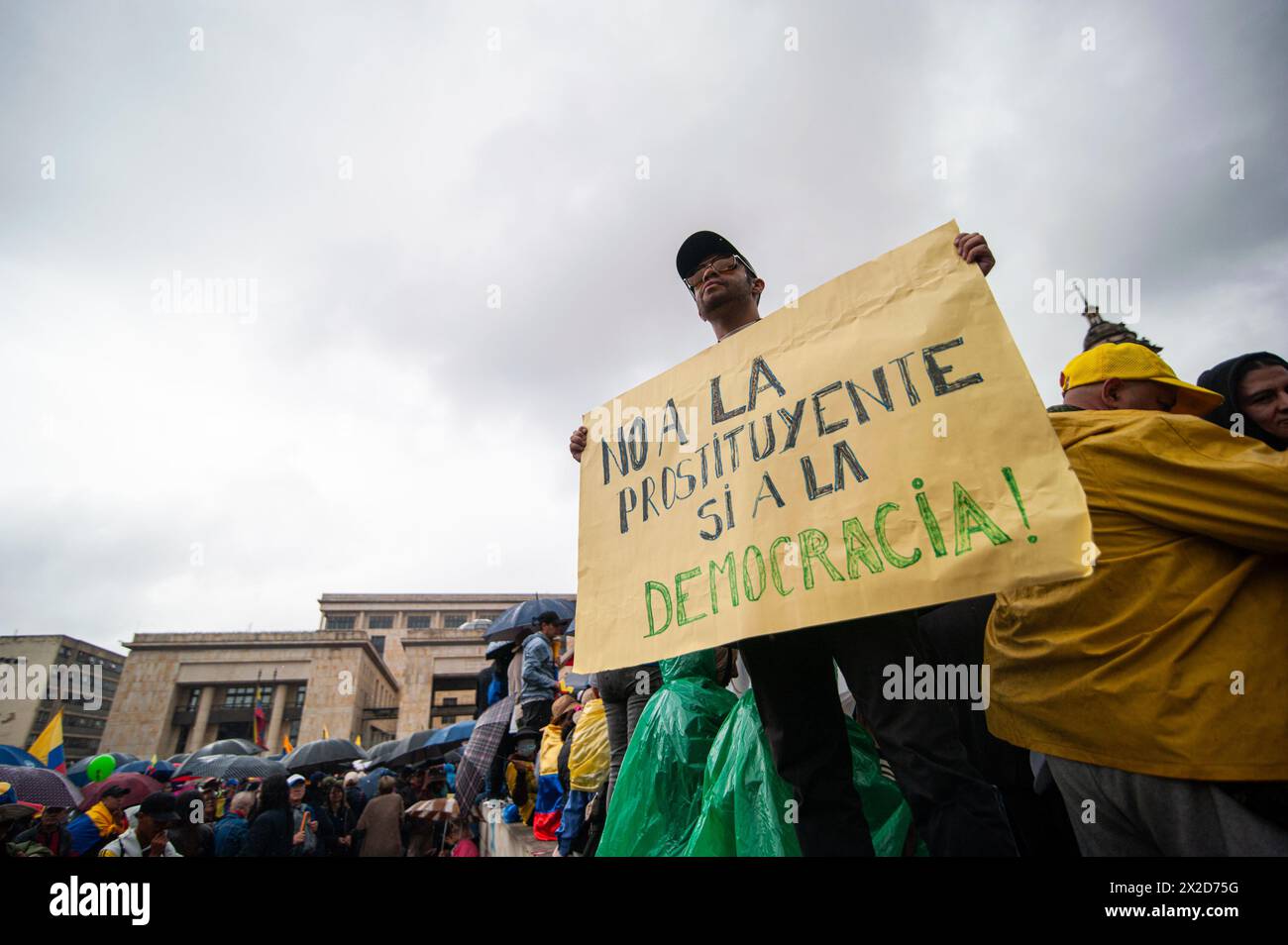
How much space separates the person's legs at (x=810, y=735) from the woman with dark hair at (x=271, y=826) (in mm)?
6972

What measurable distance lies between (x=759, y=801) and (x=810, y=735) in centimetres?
32

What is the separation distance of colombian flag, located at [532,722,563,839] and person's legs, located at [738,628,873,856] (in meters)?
3.85

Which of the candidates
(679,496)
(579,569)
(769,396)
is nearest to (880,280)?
(769,396)

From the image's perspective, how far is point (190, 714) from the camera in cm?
4184

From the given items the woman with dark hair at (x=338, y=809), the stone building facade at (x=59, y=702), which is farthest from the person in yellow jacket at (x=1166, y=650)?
the stone building facade at (x=59, y=702)

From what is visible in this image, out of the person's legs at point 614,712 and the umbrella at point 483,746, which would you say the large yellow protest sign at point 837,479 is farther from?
the umbrella at point 483,746

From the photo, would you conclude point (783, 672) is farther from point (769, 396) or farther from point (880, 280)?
point (880, 280)

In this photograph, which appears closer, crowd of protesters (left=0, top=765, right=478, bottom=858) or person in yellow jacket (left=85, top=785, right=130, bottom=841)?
crowd of protesters (left=0, top=765, right=478, bottom=858)

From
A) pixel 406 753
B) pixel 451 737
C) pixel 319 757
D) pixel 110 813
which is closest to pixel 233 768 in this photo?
pixel 319 757

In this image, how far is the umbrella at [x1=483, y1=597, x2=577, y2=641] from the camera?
7.43 metres

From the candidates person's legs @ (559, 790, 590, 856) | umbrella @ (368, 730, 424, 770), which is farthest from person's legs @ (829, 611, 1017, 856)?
umbrella @ (368, 730, 424, 770)

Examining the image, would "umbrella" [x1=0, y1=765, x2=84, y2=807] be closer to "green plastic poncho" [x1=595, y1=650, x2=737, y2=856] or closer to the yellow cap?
"green plastic poncho" [x1=595, y1=650, x2=737, y2=856]

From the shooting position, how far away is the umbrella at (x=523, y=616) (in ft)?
24.4

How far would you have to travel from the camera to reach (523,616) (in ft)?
24.6
